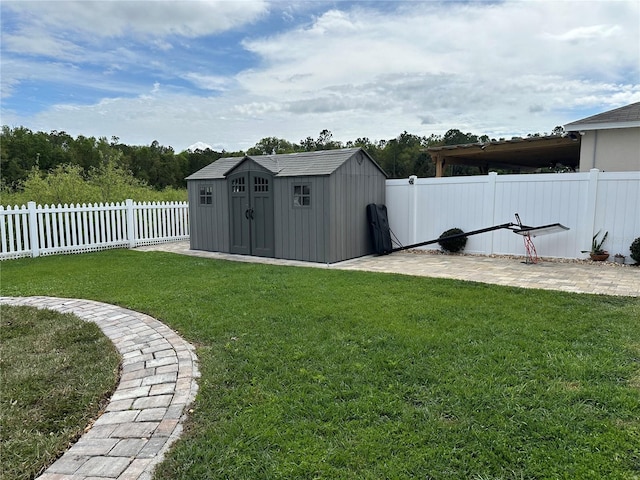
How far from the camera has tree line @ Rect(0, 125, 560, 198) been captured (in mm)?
21812

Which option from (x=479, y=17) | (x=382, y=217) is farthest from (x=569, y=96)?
(x=382, y=217)

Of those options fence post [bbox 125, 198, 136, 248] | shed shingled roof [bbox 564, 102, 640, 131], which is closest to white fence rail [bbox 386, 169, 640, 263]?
shed shingled roof [bbox 564, 102, 640, 131]

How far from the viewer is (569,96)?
1247cm

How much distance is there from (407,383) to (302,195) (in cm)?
564

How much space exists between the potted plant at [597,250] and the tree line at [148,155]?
1267 centimetres

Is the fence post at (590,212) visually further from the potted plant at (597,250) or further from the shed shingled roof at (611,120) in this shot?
the shed shingled roof at (611,120)

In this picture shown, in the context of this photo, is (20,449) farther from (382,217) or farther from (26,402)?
(382,217)

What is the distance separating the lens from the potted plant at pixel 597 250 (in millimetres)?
7258

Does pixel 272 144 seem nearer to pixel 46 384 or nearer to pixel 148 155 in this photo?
pixel 148 155

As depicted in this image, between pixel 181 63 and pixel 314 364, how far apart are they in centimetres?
1090

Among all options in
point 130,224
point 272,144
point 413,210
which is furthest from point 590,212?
point 272,144

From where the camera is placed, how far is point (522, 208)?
26.5ft

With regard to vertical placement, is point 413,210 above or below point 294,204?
below

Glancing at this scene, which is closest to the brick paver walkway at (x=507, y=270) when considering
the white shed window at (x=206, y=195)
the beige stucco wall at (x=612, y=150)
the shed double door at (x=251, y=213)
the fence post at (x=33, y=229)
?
the shed double door at (x=251, y=213)
